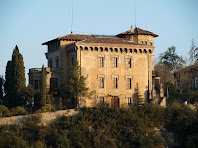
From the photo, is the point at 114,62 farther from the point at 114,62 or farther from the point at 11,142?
the point at 11,142

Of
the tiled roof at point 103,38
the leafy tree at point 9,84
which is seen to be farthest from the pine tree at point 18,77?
the tiled roof at point 103,38

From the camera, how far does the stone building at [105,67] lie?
61994 mm

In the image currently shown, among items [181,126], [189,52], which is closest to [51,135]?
[181,126]

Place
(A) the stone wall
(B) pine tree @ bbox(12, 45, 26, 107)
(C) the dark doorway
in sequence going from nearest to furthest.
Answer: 1. (A) the stone wall
2. (B) pine tree @ bbox(12, 45, 26, 107)
3. (C) the dark doorway

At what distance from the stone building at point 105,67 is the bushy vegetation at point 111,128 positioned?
341 centimetres

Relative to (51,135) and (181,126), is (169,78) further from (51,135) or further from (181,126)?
(51,135)

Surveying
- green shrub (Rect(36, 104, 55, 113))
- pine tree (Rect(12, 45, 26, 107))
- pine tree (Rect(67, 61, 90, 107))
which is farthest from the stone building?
green shrub (Rect(36, 104, 55, 113))

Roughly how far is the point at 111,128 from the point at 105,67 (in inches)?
335

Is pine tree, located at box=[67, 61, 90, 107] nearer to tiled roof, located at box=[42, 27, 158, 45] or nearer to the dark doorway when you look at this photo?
the dark doorway

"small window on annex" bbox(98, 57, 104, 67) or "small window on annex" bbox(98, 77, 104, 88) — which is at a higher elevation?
"small window on annex" bbox(98, 57, 104, 67)

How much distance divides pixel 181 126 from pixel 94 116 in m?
9.46

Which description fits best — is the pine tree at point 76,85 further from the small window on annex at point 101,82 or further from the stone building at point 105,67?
the small window on annex at point 101,82

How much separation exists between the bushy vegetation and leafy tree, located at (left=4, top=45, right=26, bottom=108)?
5.69 meters

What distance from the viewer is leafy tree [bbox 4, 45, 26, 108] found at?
60.2 m
